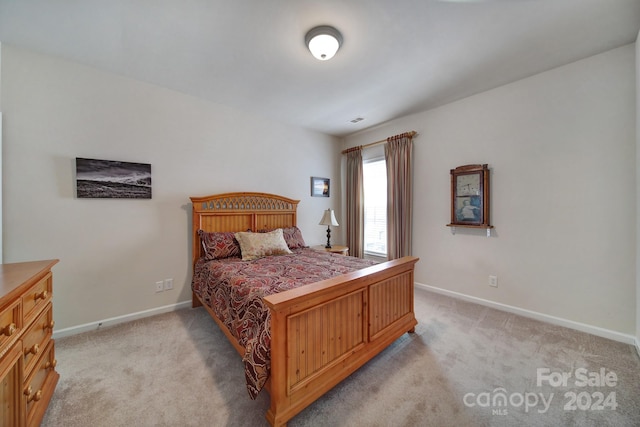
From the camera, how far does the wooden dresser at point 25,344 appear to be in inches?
40.1

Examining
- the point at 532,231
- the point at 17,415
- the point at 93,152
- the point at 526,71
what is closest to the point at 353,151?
the point at 526,71

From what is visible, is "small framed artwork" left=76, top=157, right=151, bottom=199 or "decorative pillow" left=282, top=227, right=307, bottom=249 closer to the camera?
"small framed artwork" left=76, top=157, right=151, bottom=199

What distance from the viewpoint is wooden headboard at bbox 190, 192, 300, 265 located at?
2.96 metres

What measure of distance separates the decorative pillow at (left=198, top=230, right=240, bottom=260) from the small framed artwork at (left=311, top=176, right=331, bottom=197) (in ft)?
5.91

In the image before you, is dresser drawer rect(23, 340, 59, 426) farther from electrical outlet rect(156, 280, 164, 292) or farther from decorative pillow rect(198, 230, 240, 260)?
decorative pillow rect(198, 230, 240, 260)

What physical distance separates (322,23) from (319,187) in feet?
8.95

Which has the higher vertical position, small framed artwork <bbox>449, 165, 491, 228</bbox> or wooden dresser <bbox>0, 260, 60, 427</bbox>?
small framed artwork <bbox>449, 165, 491, 228</bbox>

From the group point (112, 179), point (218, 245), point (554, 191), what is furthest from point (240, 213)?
point (554, 191)

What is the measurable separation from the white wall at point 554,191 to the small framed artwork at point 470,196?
0.10 m

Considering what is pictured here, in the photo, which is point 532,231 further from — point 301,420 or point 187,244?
point 187,244

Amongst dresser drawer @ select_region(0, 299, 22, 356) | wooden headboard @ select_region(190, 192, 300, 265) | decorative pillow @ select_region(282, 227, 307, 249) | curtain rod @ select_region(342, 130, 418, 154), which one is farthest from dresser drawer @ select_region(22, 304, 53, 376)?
curtain rod @ select_region(342, 130, 418, 154)

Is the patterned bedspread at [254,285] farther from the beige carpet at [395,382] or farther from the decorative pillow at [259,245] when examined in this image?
the beige carpet at [395,382]

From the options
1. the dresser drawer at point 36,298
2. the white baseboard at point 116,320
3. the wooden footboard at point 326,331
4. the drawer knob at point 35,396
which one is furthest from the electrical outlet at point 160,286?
the wooden footboard at point 326,331

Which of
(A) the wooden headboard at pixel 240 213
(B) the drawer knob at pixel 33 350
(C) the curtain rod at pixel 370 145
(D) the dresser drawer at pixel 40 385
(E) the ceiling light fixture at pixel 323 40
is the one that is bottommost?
(D) the dresser drawer at pixel 40 385
